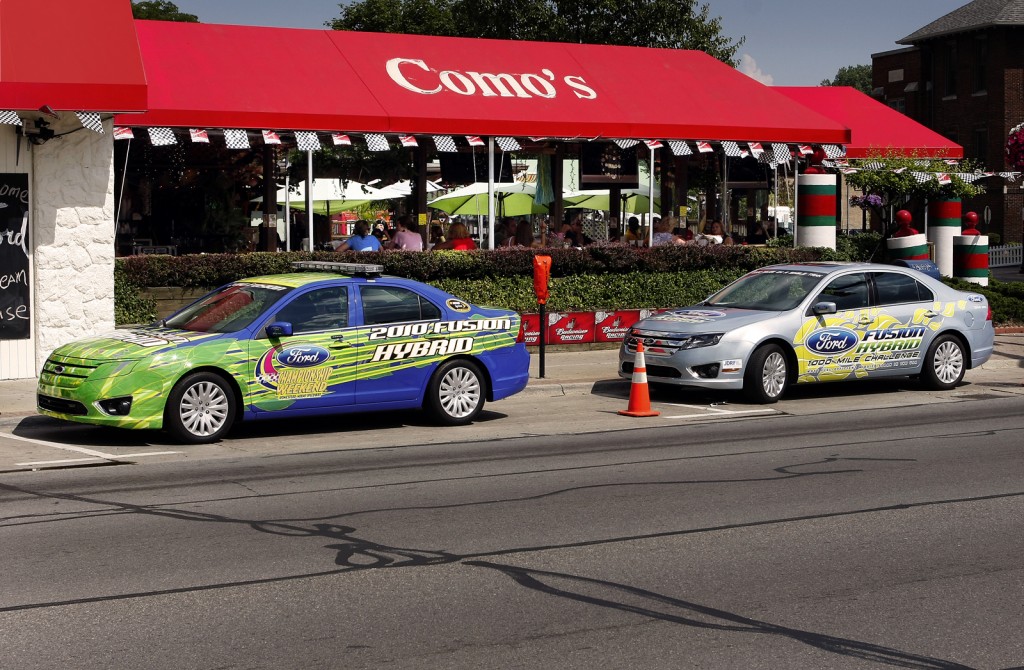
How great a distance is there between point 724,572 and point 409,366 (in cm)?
593

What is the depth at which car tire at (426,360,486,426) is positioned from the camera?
1275 cm

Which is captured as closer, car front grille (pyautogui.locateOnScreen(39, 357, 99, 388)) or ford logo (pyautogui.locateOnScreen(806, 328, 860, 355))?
car front grille (pyautogui.locateOnScreen(39, 357, 99, 388))

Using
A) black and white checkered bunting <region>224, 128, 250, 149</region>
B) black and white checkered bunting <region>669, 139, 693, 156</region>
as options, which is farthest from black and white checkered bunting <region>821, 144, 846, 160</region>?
black and white checkered bunting <region>224, 128, 250, 149</region>

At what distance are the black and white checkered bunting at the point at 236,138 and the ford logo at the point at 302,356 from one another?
683 centimetres

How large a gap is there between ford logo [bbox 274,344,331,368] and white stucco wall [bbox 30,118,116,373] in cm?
Answer: 527

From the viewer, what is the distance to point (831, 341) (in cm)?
1476

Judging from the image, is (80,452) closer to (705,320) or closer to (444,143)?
(705,320)

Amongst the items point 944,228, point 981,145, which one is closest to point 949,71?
point 981,145

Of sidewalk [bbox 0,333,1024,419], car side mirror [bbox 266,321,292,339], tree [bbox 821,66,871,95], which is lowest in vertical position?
sidewalk [bbox 0,333,1024,419]

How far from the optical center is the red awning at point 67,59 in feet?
48.3

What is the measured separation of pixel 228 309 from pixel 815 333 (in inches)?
262

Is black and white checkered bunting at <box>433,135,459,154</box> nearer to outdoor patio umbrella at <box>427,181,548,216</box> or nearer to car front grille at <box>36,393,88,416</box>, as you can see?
outdoor patio umbrella at <box>427,181,548,216</box>

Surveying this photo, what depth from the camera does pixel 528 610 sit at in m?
6.34

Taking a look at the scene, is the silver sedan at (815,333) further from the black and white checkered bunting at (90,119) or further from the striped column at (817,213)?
the black and white checkered bunting at (90,119)
